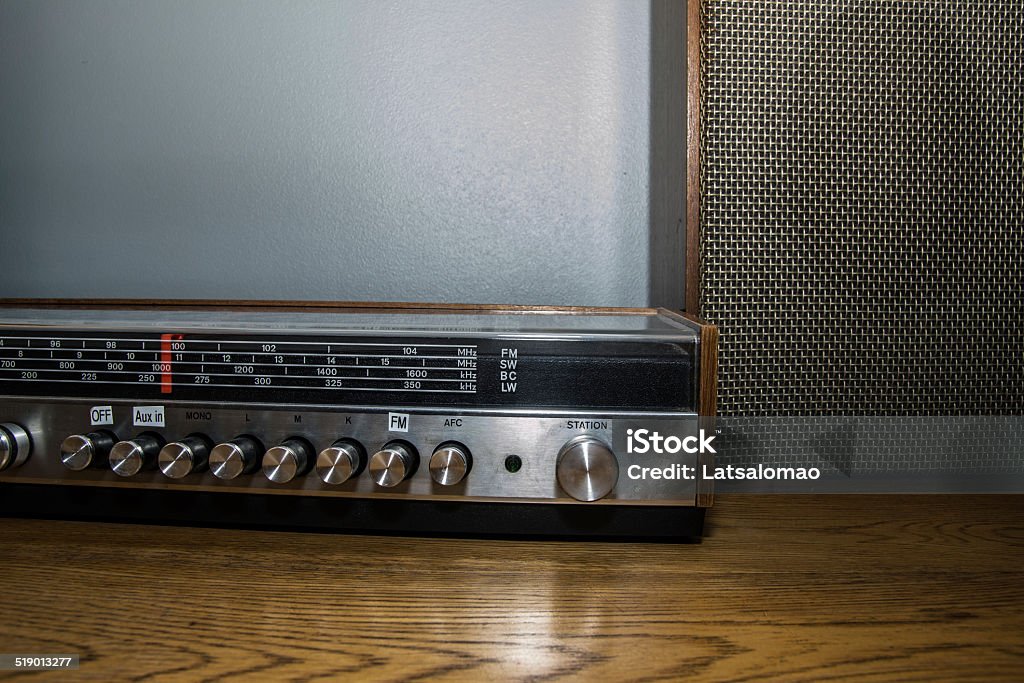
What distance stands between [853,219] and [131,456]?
0.77 m

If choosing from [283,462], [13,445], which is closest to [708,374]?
[283,462]

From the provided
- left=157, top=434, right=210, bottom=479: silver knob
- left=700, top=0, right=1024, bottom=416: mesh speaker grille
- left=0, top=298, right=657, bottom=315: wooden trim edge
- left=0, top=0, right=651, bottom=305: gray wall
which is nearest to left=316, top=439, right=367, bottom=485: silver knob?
left=157, top=434, right=210, bottom=479: silver knob

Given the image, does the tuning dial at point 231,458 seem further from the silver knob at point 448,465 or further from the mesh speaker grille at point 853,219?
the mesh speaker grille at point 853,219

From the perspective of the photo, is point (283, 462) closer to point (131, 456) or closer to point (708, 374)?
point (131, 456)

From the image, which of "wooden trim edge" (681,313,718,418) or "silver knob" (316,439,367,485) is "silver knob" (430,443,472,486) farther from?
"wooden trim edge" (681,313,718,418)

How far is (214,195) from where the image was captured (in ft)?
3.49

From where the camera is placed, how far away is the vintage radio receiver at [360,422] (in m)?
0.58

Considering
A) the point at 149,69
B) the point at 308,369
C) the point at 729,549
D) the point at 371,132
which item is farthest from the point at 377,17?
the point at 729,549

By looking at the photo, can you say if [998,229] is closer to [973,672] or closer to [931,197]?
[931,197]

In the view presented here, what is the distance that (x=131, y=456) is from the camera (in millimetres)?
592

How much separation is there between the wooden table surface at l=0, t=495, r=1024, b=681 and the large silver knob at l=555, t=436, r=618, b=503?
70mm

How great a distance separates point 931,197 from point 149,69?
1.17 meters

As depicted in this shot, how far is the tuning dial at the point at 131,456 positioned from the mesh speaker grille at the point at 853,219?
0.58 metres

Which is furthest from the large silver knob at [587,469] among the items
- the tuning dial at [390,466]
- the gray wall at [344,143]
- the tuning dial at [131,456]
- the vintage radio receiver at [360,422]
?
the gray wall at [344,143]
